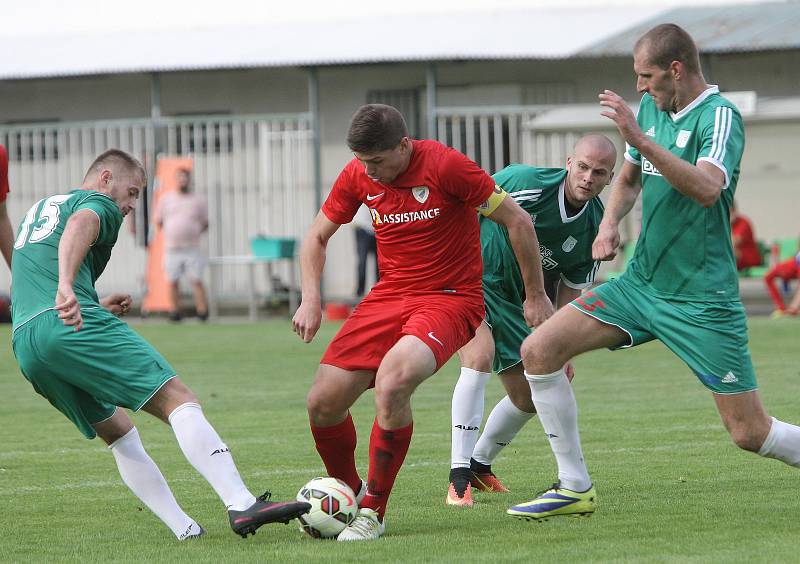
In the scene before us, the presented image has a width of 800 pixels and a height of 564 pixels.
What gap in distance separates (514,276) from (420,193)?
53.9 inches

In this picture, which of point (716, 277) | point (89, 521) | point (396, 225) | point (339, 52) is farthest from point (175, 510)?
point (339, 52)

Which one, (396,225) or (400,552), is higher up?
(396,225)

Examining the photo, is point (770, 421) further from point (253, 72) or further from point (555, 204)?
point (253, 72)

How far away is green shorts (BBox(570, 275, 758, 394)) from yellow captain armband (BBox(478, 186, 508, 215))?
62cm

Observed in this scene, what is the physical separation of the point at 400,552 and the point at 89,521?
1.78m

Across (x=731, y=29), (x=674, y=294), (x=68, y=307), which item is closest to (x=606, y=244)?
(x=674, y=294)

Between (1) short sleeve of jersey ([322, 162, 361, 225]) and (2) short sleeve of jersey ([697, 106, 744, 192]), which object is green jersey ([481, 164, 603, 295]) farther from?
(2) short sleeve of jersey ([697, 106, 744, 192])

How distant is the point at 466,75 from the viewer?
80.0 ft

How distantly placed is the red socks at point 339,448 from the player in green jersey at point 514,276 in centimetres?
73

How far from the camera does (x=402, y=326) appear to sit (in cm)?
659

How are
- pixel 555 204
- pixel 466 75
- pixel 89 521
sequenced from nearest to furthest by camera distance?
pixel 89 521 < pixel 555 204 < pixel 466 75

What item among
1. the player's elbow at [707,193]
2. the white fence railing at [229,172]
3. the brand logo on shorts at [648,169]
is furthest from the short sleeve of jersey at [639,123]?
the white fence railing at [229,172]

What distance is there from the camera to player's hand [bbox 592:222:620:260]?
21.3 ft

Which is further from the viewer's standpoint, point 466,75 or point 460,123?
point 466,75
